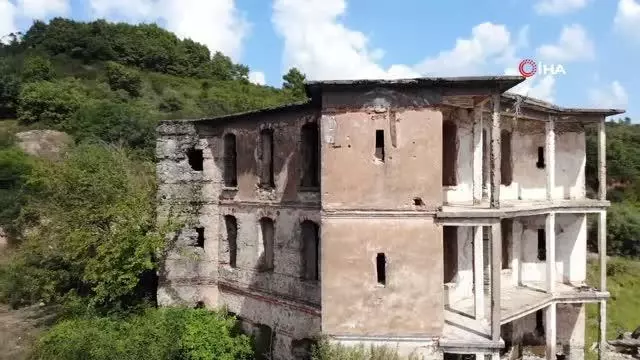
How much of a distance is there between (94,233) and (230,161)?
19.1 ft

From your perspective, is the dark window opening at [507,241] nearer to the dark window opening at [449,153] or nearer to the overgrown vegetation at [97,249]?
the dark window opening at [449,153]

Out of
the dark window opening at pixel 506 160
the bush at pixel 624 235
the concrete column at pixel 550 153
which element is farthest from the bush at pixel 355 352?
the bush at pixel 624 235

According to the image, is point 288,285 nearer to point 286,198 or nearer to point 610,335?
point 286,198

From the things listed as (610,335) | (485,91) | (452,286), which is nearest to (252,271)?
(452,286)

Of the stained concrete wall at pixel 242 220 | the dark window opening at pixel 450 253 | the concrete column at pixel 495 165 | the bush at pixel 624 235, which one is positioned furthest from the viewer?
the bush at pixel 624 235

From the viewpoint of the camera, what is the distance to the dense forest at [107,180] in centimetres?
1750

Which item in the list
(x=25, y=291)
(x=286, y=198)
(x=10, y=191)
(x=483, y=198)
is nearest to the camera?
(x=483, y=198)

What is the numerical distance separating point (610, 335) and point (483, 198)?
58.8ft

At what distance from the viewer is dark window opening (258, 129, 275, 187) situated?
56.9ft

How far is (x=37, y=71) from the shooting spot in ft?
189

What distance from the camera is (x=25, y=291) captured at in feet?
81.4

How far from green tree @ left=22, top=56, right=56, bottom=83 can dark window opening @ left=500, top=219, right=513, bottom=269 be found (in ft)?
186

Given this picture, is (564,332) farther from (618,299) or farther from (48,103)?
(48,103)

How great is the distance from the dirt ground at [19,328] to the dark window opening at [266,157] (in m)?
11.1
